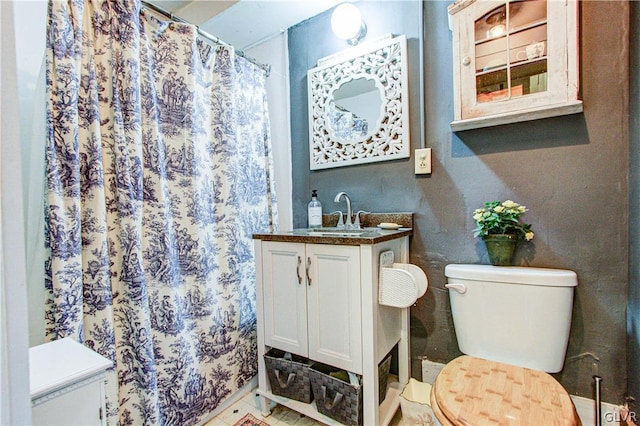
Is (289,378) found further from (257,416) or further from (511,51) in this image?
(511,51)

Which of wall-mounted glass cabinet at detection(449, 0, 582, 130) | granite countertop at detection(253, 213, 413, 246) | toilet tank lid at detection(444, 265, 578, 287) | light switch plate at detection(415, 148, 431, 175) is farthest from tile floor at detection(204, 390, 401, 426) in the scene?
wall-mounted glass cabinet at detection(449, 0, 582, 130)

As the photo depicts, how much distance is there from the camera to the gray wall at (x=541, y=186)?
1.08 meters

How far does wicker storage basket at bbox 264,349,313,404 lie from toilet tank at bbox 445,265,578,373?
69 centimetres

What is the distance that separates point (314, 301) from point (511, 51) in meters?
1.29

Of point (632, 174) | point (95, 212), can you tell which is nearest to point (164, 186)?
point (95, 212)

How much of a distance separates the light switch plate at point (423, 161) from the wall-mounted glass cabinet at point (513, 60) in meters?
0.18

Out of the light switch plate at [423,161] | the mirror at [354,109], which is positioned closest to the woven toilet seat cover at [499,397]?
the light switch plate at [423,161]

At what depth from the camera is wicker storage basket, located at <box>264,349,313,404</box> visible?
1.28 metres

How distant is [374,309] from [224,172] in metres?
0.98

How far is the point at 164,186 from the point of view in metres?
1.23

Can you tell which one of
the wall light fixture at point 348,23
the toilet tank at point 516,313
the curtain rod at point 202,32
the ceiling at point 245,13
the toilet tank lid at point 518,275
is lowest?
the toilet tank at point 516,313

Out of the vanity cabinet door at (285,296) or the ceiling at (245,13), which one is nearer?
the vanity cabinet door at (285,296)

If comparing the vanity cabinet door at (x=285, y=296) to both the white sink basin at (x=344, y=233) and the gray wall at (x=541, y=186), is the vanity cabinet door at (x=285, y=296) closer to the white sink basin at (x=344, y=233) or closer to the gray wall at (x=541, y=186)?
the white sink basin at (x=344, y=233)

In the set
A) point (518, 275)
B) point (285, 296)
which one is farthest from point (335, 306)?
point (518, 275)
